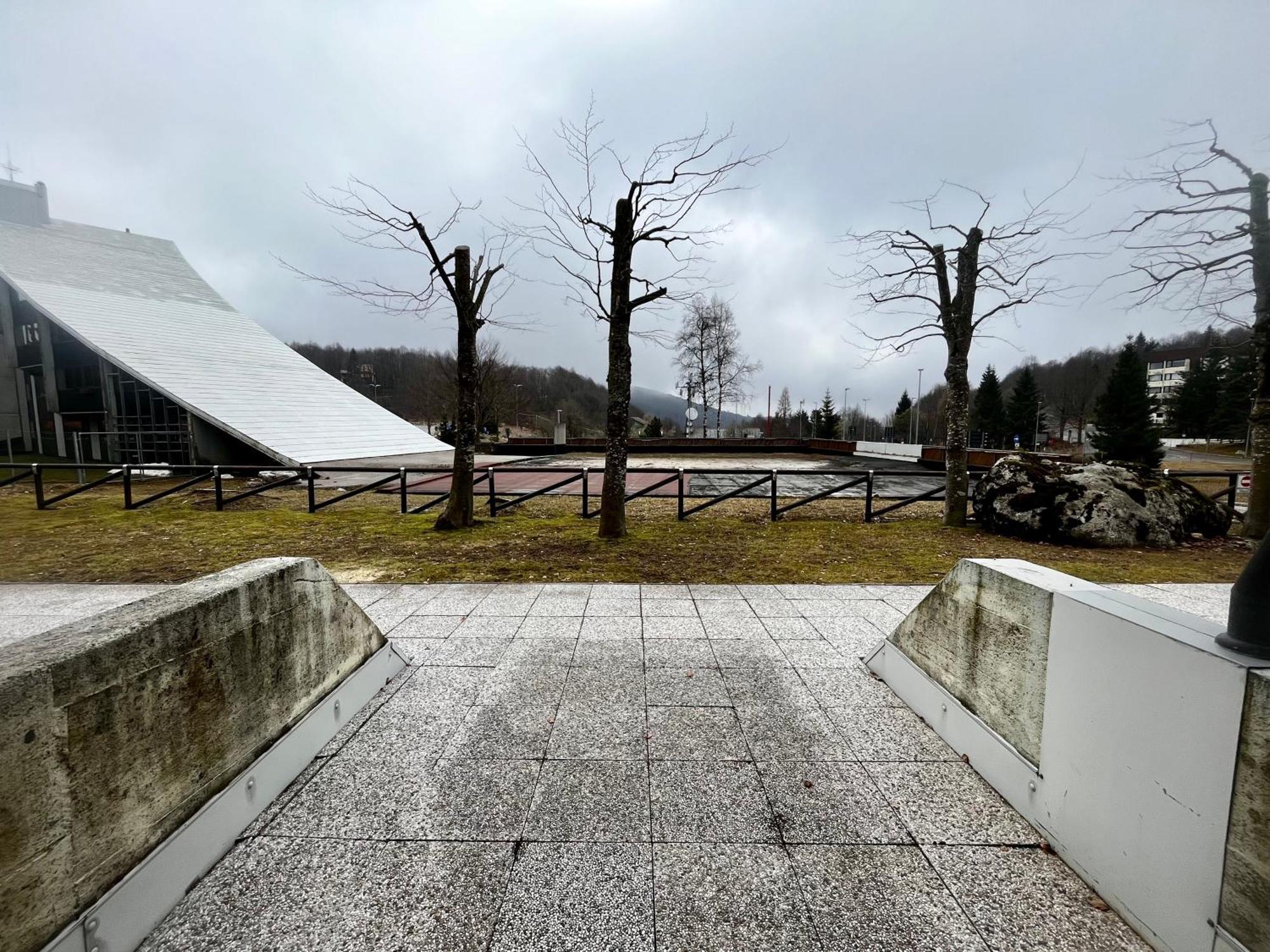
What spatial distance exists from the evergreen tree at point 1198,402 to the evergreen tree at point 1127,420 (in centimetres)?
2572

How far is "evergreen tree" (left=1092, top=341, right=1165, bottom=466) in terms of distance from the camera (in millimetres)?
30672

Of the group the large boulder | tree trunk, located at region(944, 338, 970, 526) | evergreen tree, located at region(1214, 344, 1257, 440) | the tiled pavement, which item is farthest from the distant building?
the tiled pavement

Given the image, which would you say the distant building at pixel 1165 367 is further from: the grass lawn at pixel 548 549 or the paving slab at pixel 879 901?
the paving slab at pixel 879 901

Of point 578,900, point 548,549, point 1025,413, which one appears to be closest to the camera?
point 578,900

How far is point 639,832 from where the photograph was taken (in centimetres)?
227

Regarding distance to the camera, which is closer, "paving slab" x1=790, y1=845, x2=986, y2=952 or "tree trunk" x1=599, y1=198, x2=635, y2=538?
"paving slab" x1=790, y1=845, x2=986, y2=952

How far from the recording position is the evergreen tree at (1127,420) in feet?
101

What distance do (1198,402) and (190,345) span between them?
8457 centimetres

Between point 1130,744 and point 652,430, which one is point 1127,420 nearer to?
point 652,430

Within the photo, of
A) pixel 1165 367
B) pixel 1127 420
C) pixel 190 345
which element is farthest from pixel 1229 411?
pixel 190 345

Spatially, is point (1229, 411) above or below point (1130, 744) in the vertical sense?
above

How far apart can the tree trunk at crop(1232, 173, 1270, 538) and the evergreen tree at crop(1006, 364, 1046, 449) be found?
55.9 m

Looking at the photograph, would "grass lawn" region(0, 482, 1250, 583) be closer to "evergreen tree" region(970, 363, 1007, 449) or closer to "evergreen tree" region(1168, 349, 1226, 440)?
"evergreen tree" region(970, 363, 1007, 449)

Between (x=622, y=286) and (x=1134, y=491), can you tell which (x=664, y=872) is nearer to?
(x=622, y=286)
